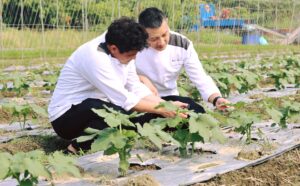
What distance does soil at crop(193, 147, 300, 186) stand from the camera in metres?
3.14

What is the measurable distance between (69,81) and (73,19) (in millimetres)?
9635

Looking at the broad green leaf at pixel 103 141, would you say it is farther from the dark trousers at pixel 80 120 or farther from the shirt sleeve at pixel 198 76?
the shirt sleeve at pixel 198 76

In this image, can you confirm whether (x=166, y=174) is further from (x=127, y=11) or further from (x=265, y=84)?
(x=127, y=11)

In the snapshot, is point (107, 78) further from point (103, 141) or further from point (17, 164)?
point (17, 164)

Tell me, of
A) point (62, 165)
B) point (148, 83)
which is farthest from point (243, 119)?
point (62, 165)

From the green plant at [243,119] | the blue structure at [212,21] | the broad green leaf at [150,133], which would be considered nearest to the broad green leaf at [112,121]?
the broad green leaf at [150,133]

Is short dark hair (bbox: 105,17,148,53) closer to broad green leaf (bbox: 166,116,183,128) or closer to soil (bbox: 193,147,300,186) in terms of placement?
broad green leaf (bbox: 166,116,183,128)

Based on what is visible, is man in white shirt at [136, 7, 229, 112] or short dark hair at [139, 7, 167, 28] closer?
short dark hair at [139, 7, 167, 28]

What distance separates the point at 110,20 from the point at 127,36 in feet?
33.3

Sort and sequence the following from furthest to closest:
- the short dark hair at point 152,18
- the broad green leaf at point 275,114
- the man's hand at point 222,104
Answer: the short dark hair at point 152,18 → the man's hand at point 222,104 → the broad green leaf at point 275,114

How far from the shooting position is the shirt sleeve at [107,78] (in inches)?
146

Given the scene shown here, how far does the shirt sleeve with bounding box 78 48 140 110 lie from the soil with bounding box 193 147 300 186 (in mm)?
818

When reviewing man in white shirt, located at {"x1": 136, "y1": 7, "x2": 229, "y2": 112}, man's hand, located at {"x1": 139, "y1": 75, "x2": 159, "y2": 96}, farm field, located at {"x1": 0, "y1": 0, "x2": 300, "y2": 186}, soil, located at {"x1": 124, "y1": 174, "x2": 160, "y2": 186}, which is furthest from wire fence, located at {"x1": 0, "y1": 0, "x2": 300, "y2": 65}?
soil, located at {"x1": 124, "y1": 174, "x2": 160, "y2": 186}

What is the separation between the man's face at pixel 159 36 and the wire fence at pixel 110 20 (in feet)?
23.2
